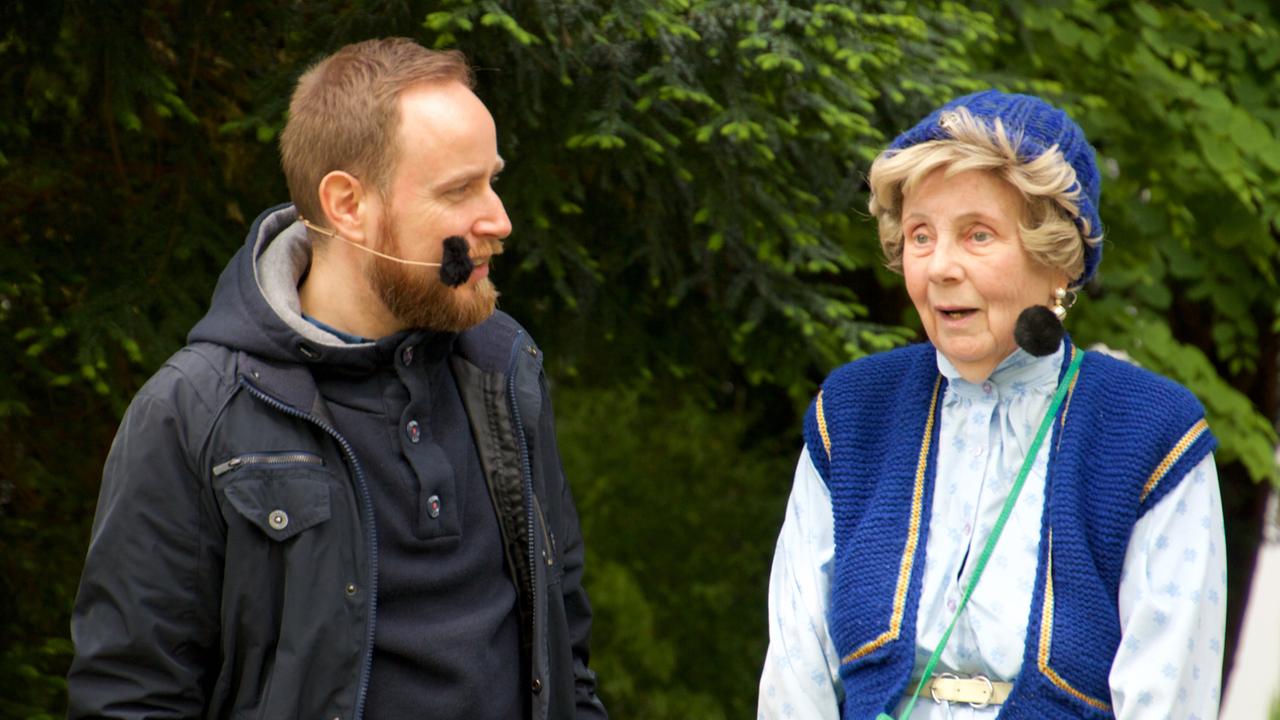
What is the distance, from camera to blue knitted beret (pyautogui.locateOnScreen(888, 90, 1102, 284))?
8.43ft

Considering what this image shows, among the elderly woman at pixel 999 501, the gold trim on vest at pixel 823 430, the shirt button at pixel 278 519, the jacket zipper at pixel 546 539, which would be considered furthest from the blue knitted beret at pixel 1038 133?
the shirt button at pixel 278 519

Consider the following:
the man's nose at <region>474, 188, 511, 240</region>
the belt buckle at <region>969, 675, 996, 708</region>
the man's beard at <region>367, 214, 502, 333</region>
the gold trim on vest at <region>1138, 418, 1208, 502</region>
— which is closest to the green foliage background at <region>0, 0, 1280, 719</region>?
the man's nose at <region>474, 188, 511, 240</region>

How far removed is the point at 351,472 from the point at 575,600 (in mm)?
673

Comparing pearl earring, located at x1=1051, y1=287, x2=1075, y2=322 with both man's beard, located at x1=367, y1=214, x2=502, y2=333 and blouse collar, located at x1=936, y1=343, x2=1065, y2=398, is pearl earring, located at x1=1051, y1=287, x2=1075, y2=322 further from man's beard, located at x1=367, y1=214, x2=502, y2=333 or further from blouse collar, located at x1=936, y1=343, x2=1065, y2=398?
man's beard, located at x1=367, y1=214, x2=502, y2=333

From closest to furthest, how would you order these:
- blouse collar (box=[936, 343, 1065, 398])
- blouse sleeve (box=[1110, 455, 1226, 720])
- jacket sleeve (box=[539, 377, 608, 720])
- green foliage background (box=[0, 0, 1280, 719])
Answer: blouse sleeve (box=[1110, 455, 1226, 720]), blouse collar (box=[936, 343, 1065, 398]), jacket sleeve (box=[539, 377, 608, 720]), green foliage background (box=[0, 0, 1280, 719])

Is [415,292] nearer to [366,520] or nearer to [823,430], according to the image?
[366,520]

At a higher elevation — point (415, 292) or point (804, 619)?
point (415, 292)

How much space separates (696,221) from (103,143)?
5.79ft

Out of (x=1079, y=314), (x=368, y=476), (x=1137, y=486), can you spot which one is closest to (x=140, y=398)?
(x=368, y=476)

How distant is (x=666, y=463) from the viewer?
7426 millimetres

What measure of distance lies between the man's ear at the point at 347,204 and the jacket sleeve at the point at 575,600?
522 mm

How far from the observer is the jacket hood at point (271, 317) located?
8.66 feet

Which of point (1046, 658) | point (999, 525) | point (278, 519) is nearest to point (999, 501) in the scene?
point (999, 525)

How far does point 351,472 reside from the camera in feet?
8.64
